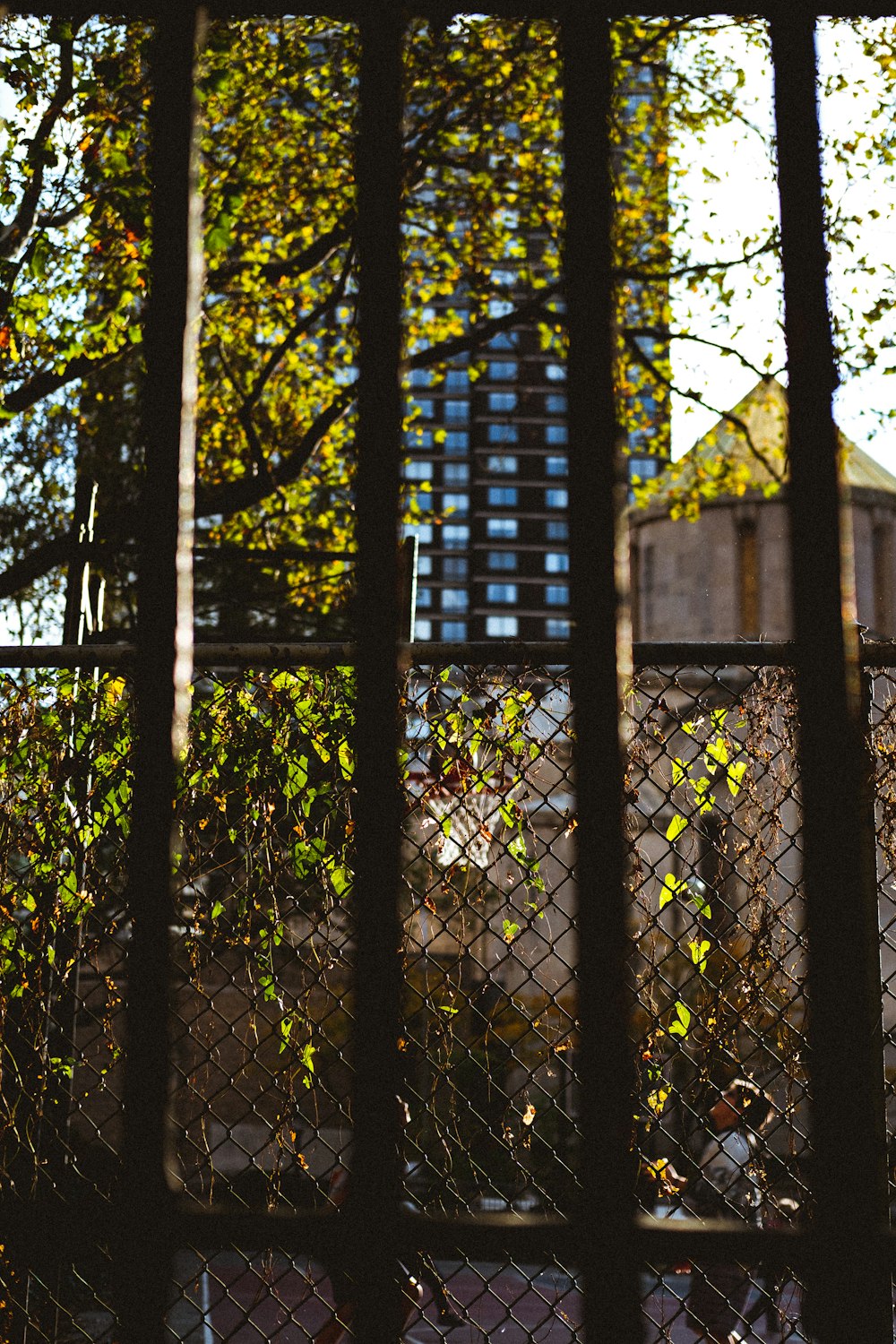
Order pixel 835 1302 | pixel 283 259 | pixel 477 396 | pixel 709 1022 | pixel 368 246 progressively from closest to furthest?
pixel 835 1302 < pixel 368 246 < pixel 709 1022 < pixel 283 259 < pixel 477 396

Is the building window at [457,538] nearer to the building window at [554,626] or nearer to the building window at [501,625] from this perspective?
the building window at [501,625]

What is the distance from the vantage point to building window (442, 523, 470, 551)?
80375 millimetres

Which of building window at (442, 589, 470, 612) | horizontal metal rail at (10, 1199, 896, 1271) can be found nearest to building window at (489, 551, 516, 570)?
building window at (442, 589, 470, 612)

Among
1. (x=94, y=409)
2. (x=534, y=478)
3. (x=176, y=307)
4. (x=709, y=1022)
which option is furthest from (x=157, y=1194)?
(x=534, y=478)

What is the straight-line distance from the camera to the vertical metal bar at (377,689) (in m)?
0.95

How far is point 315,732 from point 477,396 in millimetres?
81728

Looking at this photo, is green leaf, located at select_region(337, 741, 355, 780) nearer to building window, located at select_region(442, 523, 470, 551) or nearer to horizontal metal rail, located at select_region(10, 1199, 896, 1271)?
horizontal metal rail, located at select_region(10, 1199, 896, 1271)

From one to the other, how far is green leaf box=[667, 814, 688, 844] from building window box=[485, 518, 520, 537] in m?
78.6

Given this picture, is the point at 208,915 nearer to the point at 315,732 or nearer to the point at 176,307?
the point at 315,732

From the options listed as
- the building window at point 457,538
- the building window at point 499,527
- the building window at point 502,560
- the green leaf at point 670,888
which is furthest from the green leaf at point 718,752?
the building window at point 499,527

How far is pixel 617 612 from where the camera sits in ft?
3.32

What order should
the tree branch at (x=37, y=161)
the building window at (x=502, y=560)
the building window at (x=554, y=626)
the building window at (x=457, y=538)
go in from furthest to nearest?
1. the building window at (x=502, y=560)
2. the building window at (x=457, y=538)
3. the building window at (x=554, y=626)
4. the tree branch at (x=37, y=161)

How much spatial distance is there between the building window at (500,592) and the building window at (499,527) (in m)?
4.03

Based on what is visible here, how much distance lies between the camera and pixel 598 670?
1008 mm
